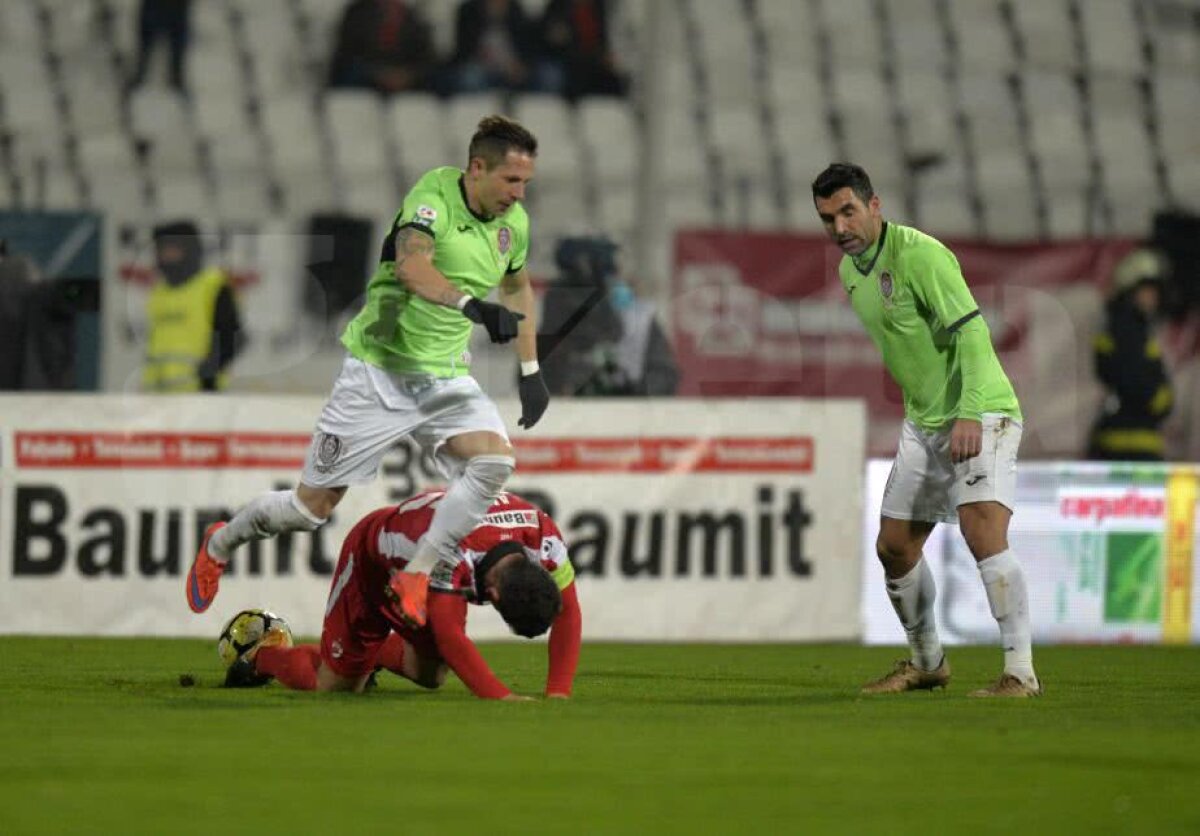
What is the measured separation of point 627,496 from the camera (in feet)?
39.2

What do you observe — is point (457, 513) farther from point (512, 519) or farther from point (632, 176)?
point (632, 176)

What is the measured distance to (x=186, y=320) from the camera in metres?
13.1

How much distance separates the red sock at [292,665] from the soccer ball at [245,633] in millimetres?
76

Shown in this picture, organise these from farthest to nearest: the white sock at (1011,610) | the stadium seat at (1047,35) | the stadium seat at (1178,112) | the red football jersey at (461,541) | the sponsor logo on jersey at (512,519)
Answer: the stadium seat at (1047,35) < the stadium seat at (1178,112) < the white sock at (1011,610) < the sponsor logo on jersey at (512,519) < the red football jersey at (461,541)

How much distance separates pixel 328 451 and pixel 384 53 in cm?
997

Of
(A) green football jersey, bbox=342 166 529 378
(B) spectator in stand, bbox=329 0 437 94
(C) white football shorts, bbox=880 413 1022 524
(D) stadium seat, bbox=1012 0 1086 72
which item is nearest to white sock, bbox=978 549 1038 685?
(C) white football shorts, bbox=880 413 1022 524

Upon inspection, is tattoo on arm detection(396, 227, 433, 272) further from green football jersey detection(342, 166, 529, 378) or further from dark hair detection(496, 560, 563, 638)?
dark hair detection(496, 560, 563, 638)

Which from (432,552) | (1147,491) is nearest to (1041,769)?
(432,552)

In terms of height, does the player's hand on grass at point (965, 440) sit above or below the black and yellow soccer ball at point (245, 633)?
above

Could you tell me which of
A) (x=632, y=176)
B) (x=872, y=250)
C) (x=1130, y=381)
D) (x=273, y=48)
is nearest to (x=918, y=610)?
(x=872, y=250)

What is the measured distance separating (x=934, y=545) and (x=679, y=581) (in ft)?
4.76

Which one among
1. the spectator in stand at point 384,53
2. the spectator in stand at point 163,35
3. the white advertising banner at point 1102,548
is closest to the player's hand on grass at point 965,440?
the white advertising banner at point 1102,548

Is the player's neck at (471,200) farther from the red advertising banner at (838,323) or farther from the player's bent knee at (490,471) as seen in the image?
the red advertising banner at (838,323)

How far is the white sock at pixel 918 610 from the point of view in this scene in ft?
26.9
